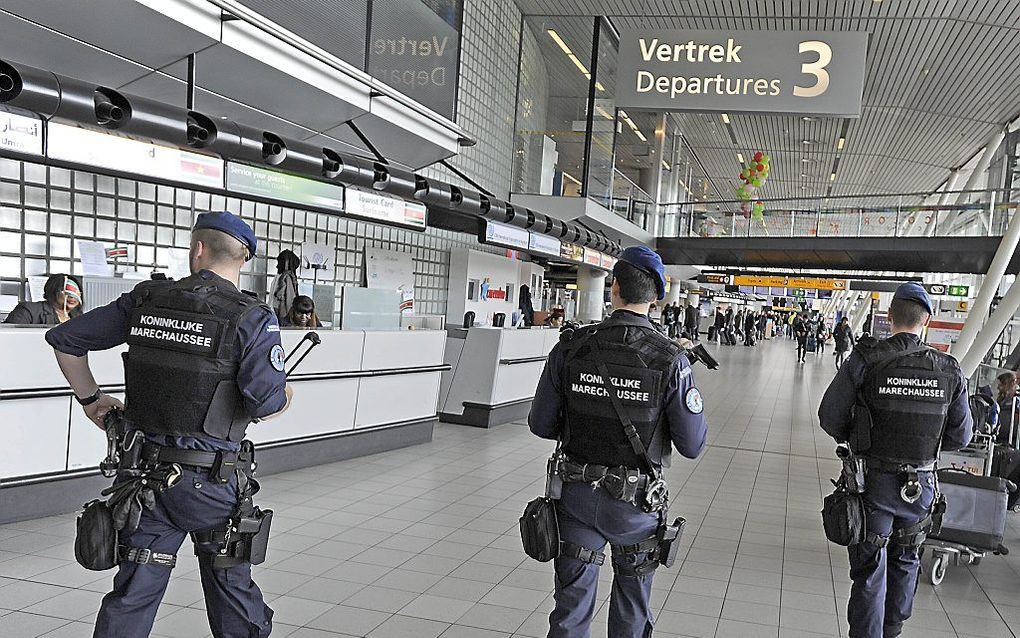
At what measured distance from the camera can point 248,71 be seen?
7406mm

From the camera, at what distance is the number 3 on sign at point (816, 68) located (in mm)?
9688

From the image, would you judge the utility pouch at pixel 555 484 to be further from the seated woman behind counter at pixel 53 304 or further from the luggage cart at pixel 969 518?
the seated woman behind counter at pixel 53 304

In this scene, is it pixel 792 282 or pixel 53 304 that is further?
pixel 792 282

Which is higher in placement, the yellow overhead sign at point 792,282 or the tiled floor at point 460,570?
the yellow overhead sign at point 792,282

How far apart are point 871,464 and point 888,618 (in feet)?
2.27

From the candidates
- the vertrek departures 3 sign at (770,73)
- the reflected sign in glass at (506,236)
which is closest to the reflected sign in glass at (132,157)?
the reflected sign in glass at (506,236)

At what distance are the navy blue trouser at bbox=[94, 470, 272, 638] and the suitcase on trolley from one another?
400 cm

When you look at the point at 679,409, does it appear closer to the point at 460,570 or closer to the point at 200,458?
the point at 200,458

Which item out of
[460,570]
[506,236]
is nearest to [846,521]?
[460,570]

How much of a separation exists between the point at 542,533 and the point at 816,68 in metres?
8.36

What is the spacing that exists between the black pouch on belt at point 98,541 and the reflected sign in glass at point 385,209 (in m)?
5.68

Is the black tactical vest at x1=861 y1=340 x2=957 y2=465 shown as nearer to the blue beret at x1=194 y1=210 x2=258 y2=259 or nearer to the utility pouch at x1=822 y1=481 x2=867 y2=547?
the utility pouch at x1=822 y1=481 x2=867 y2=547

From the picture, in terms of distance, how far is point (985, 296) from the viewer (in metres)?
13.5

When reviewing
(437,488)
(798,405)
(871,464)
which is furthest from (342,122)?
(798,405)
